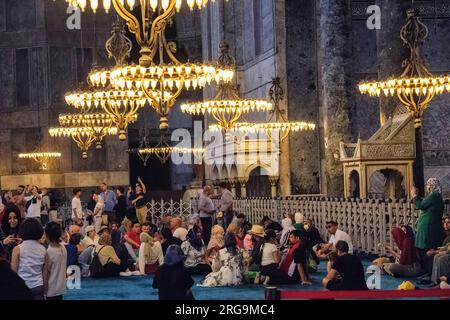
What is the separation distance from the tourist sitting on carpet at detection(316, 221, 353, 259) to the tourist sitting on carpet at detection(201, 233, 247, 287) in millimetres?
1630

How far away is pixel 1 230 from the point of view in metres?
11.5

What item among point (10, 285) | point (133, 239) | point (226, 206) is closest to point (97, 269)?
point (133, 239)

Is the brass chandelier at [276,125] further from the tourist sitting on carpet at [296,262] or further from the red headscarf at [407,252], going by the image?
the red headscarf at [407,252]

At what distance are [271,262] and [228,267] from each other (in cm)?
62

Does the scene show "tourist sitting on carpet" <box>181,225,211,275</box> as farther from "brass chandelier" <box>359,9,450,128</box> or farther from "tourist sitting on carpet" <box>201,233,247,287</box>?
"brass chandelier" <box>359,9,450,128</box>

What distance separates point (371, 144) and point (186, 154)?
57.9ft

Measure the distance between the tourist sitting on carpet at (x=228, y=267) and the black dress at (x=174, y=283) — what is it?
373 centimetres

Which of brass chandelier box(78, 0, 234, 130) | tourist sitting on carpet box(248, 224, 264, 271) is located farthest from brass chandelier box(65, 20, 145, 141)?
tourist sitting on carpet box(248, 224, 264, 271)

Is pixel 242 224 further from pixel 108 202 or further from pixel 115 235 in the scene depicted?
pixel 108 202

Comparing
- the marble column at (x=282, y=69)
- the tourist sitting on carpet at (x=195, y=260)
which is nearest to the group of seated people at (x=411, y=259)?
the tourist sitting on carpet at (x=195, y=260)

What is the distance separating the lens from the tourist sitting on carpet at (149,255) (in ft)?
44.3

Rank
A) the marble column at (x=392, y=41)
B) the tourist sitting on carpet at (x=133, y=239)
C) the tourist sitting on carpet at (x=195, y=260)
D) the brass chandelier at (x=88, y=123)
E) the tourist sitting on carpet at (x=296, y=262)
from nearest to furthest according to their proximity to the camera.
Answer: the tourist sitting on carpet at (x=296, y=262), the tourist sitting on carpet at (x=195, y=260), the tourist sitting on carpet at (x=133, y=239), the marble column at (x=392, y=41), the brass chandelier at (x=88, y=123)

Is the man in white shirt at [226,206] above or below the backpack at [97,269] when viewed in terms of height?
above
